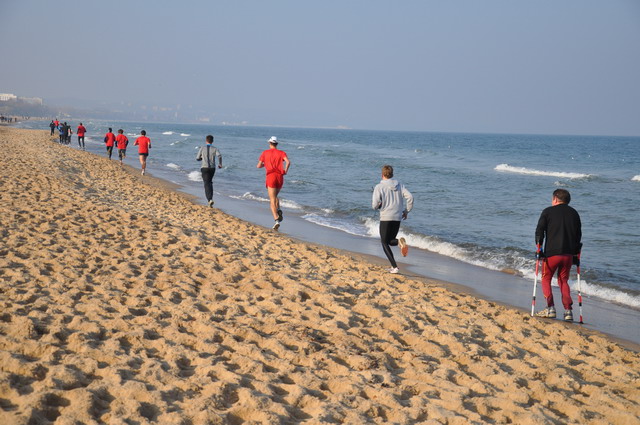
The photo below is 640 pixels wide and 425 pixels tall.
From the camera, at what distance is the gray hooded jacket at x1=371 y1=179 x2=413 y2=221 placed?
779cm

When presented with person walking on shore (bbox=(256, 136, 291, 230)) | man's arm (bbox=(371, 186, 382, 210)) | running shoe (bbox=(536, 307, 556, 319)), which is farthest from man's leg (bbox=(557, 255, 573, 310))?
person walking on shore (bbox=(256, 136, 291, 230))

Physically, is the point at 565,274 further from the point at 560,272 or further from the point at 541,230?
the point at 541,230

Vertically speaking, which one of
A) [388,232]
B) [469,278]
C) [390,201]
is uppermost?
[390,201]

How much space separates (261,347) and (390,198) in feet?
12.6

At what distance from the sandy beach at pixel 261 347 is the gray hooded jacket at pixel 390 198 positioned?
92 cm

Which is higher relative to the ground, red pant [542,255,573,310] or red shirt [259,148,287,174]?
red shirt [259,148,287,174]

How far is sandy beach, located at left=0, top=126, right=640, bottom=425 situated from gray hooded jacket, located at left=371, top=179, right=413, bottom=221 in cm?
92

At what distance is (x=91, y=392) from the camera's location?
3465 mm

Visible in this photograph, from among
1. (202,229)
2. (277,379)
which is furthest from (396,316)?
(202,229)

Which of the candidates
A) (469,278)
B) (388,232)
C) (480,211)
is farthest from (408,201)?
(480,211)

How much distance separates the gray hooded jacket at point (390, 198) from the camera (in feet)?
25.6

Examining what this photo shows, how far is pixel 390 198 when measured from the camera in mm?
7836

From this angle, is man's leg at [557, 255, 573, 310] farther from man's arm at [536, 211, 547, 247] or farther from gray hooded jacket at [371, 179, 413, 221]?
gray hooded jacket at [371, 179, 413, 221]

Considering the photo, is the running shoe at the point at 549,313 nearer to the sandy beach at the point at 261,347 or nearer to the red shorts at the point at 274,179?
the sandy beach at the point at 261,347
